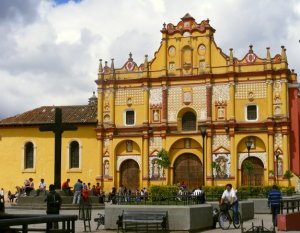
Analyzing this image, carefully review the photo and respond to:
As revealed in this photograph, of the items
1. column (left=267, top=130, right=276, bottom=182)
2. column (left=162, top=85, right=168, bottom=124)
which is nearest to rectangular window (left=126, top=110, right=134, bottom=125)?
column (left=162, top=85, right=168, bottom=124)

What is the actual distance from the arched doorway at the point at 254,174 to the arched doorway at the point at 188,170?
11.8 ft

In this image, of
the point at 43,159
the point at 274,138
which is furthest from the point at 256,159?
the point at 43,159

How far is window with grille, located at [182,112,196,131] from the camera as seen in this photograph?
4922cm

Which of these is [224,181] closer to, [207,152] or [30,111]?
[207,152]

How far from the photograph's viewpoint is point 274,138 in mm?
46406

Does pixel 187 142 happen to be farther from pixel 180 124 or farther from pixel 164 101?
pixel 164 101

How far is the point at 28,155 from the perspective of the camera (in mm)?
52750

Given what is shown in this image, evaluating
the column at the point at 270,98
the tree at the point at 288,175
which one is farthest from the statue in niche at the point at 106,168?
the tree at the point at 288,175

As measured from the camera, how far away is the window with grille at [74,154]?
5134 centimetres

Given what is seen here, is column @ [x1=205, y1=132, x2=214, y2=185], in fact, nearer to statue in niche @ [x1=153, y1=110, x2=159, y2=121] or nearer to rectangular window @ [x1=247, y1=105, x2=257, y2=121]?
rectangular window @ [x1=247, y1=105, x2=257, y2=121]

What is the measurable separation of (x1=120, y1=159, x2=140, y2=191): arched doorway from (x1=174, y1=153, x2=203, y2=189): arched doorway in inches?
135

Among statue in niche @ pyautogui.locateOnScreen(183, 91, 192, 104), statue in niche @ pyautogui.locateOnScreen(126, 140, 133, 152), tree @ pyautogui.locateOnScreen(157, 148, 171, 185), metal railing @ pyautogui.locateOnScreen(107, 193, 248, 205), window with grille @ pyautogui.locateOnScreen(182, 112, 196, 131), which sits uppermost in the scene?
statue in niche @ pyautogui.locateOnScreen(183, 91, 192, 104)

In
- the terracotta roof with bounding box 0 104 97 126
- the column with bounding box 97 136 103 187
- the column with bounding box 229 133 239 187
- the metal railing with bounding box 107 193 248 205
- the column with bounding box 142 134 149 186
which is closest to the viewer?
the metal railing with bounding box 107 193 248 205

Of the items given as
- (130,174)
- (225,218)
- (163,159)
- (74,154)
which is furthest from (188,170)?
(225,218)
